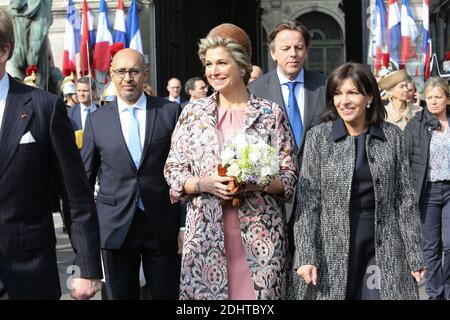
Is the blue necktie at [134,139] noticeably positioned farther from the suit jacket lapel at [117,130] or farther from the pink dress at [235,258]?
the pink dress at [235,258]

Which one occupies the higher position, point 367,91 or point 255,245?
point 367,91

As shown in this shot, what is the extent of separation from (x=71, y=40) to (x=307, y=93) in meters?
11.0

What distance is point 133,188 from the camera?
232 inches

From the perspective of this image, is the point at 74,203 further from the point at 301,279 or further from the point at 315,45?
the point at 315,45

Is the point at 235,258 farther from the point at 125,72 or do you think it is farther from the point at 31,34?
the point at 31,34

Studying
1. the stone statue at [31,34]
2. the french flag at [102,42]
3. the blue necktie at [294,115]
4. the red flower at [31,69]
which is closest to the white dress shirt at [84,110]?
the red flower at [31,69]

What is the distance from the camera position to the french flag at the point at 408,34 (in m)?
15.8

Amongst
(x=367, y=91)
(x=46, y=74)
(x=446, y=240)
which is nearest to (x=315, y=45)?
(x=46, y=74)

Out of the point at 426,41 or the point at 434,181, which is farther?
the point at 426,41

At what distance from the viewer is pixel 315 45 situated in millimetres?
53250

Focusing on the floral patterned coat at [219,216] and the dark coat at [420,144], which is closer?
the floral patterned coat at [219,216]

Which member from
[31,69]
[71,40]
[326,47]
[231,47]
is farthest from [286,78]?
[326,47]

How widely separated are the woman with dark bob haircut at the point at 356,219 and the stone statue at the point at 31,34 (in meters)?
11.6
